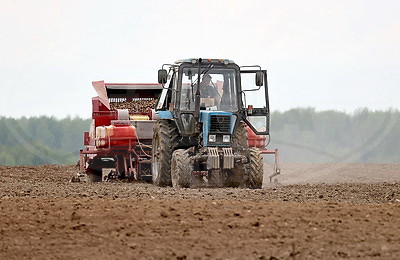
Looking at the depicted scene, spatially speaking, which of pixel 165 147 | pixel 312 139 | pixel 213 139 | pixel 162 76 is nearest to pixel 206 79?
pixel 162 76

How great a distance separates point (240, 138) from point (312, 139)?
1873cm

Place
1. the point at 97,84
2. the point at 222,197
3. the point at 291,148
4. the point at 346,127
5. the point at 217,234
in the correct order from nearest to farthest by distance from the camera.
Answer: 1. the point at 217,234
2. the point at 222,197
3. the point at 97,84
4. the point at 291,148
5. the point at 346,127

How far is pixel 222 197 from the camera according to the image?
14.9 meters

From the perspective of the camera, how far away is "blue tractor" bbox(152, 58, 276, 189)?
17.8 metres

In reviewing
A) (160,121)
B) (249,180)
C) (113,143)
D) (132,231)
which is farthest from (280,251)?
(113,143)

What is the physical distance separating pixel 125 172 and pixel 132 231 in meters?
11.4

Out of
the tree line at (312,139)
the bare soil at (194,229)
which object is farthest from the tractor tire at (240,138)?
the tree line at (312,139)

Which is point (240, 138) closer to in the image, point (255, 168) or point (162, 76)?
point (255, 168)

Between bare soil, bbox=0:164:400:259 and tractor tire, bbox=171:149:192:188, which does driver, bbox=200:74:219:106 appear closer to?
tractor tire, bbox=171:149:192:188

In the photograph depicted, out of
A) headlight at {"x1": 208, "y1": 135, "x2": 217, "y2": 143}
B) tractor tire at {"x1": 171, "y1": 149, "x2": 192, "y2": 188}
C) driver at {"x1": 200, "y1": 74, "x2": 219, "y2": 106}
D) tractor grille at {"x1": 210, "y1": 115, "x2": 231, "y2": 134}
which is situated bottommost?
tractor tire at {"x1": 171, "y1": 149, "x2": 192, "y2": 188}

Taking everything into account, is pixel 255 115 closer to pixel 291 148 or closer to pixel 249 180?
pixel 249 180

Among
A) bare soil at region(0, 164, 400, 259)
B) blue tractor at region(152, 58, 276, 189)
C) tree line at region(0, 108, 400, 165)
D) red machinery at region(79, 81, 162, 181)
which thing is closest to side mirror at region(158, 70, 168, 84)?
blue tractor at region(152, 58, 276, 189)

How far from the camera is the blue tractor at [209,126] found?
17.8 metres

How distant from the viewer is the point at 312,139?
3669cm
